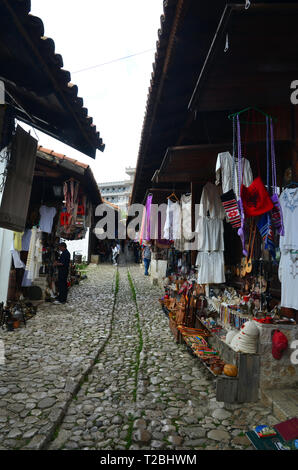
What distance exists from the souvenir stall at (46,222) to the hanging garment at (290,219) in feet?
20.6

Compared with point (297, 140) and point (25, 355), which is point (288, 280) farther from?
point (25, 355)

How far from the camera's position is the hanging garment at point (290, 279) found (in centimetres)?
345

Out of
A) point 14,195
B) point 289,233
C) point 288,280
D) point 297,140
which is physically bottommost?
point 288,280

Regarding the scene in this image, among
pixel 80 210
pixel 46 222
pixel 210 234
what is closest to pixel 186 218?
pixel 210 234

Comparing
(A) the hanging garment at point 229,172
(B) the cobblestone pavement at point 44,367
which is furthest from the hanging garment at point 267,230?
(B) the cobblestone pavement at point 44,367

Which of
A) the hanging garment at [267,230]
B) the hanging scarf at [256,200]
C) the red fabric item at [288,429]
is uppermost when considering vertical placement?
the hanging scarf at [256,200]

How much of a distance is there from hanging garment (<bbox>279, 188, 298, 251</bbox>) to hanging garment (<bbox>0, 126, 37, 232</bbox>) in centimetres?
340

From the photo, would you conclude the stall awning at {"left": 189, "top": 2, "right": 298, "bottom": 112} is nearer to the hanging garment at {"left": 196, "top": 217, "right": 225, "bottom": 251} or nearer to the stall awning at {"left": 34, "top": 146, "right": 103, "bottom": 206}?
the hanging garment at {"left": 196, "top": 217, "right": 225, "bottom": 251}

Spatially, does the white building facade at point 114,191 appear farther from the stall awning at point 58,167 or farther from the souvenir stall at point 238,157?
the souvenir stall at point 238,157

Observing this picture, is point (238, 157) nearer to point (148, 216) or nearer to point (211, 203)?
point (211, 203)

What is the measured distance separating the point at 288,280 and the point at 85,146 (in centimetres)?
365

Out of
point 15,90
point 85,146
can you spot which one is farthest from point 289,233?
point 15,90

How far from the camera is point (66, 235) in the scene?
38.0ft

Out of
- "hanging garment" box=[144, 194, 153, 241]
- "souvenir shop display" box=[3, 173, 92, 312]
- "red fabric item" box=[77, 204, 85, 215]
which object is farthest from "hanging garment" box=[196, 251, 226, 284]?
"red fabric item" box=[77, 204, 85, 215]
